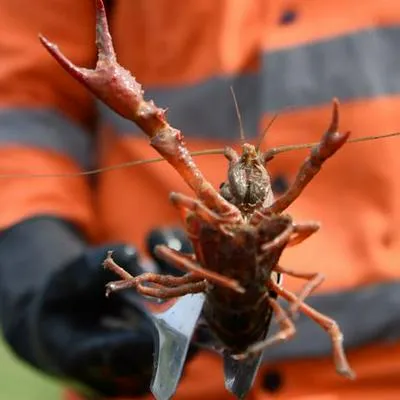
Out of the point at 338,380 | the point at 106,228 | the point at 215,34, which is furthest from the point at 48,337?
the point at 215,34

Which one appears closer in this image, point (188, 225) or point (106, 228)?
point (188, 225)

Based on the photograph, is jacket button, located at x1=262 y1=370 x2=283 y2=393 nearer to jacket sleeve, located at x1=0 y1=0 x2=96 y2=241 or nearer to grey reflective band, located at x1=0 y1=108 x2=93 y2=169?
jacket sleeve, located at x1=0 y1=0 x2=96 y2=241

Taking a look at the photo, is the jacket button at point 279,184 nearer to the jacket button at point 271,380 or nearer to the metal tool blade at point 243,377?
the jacket button at point 271,380

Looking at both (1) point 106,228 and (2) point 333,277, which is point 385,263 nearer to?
(2) point 333,277

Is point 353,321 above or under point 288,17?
under

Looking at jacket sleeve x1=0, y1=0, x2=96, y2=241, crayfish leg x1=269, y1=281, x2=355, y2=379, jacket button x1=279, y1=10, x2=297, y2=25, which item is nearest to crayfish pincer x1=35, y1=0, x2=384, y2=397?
crayfish leg x1=269, y1=281, x2=355, y2=379

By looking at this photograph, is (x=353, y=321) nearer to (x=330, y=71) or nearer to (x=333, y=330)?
(x=330, y=71)

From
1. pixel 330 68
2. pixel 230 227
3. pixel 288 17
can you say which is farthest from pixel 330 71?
pixel 230 227
